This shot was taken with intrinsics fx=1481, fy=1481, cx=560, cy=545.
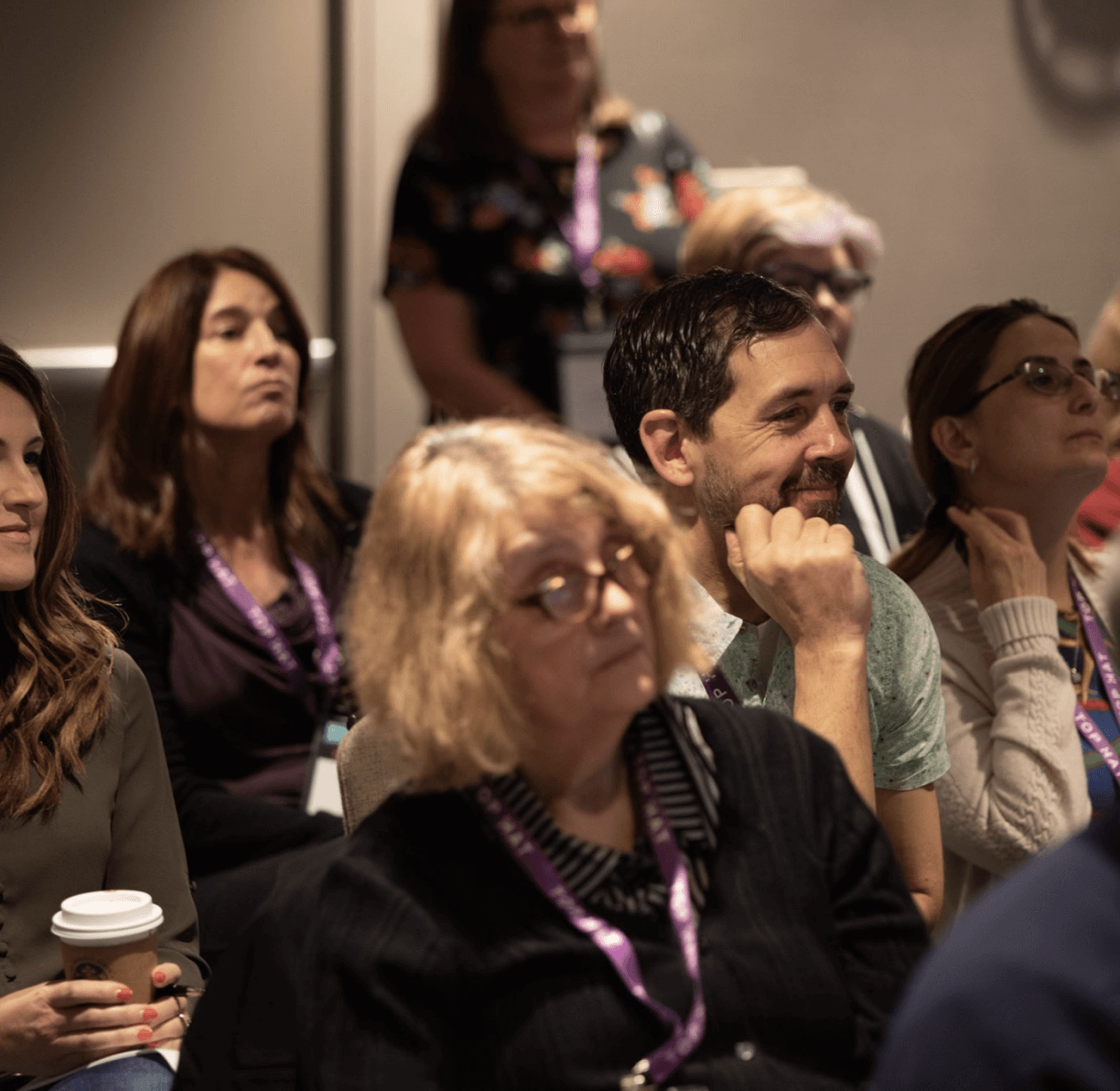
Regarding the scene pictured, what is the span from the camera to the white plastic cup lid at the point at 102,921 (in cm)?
158

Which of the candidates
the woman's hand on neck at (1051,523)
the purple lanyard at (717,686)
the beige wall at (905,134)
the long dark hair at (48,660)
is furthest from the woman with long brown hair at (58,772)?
the beige wall at (905,134)

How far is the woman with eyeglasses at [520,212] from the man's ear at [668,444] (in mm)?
1860

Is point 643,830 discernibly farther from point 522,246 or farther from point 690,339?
point 522,246

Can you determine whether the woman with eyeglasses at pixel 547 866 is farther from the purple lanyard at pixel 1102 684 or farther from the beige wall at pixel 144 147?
the beige wall at pixel 144 147

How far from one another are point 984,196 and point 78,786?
414cm

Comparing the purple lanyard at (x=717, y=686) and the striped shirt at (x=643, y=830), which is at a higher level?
the striped shirt at (x=643, y=830)

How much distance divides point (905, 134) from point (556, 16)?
1679mm

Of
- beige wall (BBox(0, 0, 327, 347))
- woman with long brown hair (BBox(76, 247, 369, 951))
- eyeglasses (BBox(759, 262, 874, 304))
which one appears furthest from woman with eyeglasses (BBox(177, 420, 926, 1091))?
beige wall (BBox(0, 0, 327, 347))

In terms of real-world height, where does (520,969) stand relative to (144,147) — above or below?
below

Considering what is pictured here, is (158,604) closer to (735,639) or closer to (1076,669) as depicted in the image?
(735,639)

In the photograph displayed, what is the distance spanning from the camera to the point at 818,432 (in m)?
1.81

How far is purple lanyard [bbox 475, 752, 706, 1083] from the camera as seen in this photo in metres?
1.20

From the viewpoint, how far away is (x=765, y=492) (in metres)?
1.81

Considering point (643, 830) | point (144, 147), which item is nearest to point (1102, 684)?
point (643, 830)
